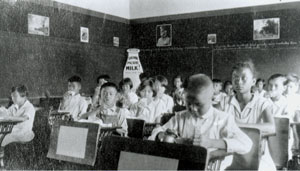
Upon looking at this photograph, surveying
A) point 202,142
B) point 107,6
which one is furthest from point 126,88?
point 202,142

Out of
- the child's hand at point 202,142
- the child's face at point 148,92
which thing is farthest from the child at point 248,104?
the child's face at point 148,92

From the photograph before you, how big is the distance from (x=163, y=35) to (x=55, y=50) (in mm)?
3061

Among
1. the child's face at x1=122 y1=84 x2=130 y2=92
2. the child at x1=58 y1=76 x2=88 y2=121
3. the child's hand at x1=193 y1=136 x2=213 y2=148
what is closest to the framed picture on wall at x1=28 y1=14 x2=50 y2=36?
the child at x1=58 y1=76 x2=88 y2=121

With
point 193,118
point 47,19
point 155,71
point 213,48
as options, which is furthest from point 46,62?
point 193,118

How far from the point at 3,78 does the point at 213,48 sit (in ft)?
15.5

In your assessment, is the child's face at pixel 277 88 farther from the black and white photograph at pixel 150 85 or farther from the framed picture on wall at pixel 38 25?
the framed picture on wall at pixel 38 25

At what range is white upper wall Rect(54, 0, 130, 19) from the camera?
7829 millimetres

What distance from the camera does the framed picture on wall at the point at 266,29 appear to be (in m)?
7.60

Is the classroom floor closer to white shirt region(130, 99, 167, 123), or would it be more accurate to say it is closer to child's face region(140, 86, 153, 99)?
white shirt region(130, 99, 167, 123)

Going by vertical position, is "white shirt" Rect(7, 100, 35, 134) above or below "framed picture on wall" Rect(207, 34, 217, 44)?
below

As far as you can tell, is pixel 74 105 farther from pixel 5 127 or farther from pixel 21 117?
pixel 5 127

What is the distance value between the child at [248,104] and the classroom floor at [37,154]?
4.06 feet

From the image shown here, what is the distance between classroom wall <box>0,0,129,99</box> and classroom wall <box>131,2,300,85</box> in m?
0.79

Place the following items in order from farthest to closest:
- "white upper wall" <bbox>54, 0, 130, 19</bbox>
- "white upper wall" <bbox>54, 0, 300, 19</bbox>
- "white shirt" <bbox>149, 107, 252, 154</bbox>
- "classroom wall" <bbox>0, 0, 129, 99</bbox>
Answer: "white upper wall" <bbox>54, 0, 300, 19</bbox>
"white upper wall" <bbox>54, 0, 130, 19</bbox>
"classroom wall" <bbox>0, 0, 129, 99</bbox>
"white shirt" <bbox>149, 107, 252, 154</bbox>
